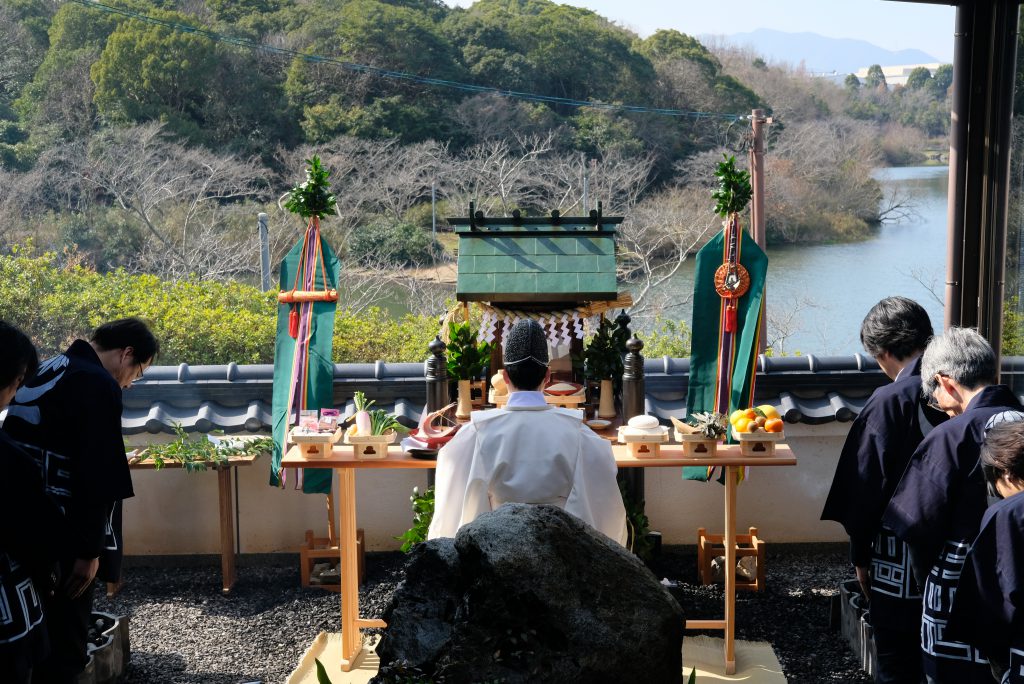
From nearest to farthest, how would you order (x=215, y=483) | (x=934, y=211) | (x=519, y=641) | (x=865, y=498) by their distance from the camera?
(x=519, y=641)
(x=865, y=498)
(x=215, y=483)
(x=934, y=211)

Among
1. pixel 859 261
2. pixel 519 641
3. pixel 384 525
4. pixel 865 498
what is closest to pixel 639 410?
pixel 865 498

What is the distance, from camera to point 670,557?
611cm

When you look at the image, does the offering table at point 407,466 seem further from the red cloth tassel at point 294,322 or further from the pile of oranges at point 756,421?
the red cloth tassel at point 294,322

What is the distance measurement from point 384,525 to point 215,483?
1044 millimetres

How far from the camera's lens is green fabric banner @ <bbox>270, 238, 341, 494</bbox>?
541 cm

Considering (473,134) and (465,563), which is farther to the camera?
(473,134)

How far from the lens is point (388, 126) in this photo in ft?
57.8

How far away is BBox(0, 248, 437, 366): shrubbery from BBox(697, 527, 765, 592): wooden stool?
4.79m

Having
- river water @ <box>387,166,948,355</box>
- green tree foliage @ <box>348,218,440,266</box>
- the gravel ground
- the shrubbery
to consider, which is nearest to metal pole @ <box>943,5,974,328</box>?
the gravel ground

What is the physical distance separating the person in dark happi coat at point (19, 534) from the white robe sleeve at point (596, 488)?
1.76m

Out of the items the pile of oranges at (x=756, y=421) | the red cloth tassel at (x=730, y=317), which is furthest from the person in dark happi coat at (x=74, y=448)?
the red cloth tassel at (x=730, y=317)

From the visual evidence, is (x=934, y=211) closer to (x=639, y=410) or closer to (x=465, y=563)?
(x=639, y=410)

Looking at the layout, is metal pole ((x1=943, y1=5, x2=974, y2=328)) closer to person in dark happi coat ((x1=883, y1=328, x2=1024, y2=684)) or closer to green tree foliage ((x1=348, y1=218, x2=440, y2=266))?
person in dark happi coat ((x1=883, y1=328, x2=1024, y2=684))

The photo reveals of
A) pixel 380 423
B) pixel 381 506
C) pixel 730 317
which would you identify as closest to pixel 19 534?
pixel 380 423
